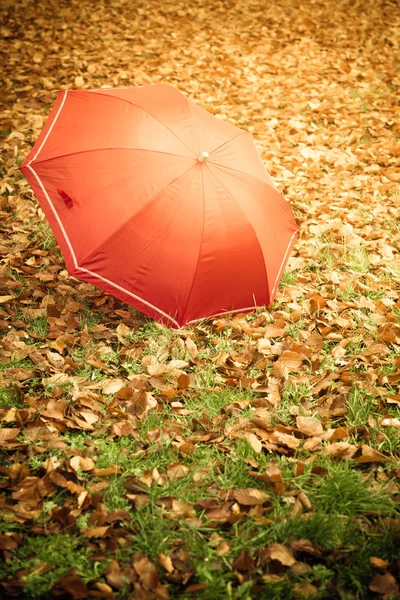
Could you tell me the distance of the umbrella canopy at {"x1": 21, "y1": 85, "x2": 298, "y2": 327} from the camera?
2.62 meters

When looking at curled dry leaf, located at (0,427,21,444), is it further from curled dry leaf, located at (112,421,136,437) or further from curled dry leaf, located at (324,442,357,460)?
curled dry leaf, located at (324,442,357,460)

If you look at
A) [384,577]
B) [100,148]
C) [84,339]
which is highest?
[100,148]

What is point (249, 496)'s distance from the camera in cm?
207

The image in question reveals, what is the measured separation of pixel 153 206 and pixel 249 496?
1.50 m

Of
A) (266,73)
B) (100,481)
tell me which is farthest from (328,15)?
(100,481)

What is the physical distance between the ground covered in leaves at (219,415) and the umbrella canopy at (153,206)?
0.36m

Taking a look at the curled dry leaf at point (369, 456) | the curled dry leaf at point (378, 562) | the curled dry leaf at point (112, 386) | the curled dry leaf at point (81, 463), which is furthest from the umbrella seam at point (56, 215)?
the curled dry leaf at point (378, 562)

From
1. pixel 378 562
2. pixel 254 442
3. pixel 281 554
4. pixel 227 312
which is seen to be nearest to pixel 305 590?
pixel 281 554

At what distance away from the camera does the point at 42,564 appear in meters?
1.78

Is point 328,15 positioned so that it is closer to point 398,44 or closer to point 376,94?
point 398,44

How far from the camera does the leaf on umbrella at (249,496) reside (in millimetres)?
2053

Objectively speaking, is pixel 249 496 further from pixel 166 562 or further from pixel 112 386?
pixel 112 386

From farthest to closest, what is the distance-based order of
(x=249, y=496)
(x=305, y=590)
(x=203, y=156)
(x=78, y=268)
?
(x=203, y=156) → (x=78, y=268) → (x=249, y=496) → (x=305, y=590)

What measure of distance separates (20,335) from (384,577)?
2118 millimetres
